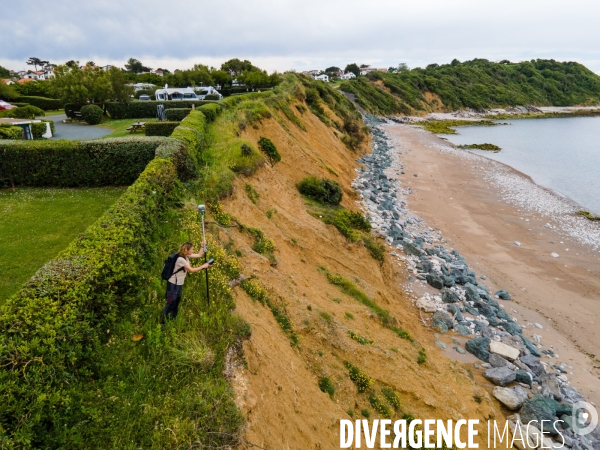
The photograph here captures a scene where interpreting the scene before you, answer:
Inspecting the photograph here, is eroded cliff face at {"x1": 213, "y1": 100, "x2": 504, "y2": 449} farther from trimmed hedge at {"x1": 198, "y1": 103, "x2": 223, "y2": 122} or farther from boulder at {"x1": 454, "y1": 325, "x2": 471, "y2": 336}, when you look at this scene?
trimmed hedge at {"x1": 198, "y1": 103, "x2": 223, "y2": 122}

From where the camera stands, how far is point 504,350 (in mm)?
13039

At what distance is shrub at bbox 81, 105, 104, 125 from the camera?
119ft

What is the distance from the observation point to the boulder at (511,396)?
35.9ft

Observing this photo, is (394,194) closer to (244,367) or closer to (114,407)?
(244,367)

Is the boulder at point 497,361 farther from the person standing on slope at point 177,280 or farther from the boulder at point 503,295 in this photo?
the person standing on slope at point 177,280

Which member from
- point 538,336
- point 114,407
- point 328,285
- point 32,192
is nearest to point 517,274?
point 538,336

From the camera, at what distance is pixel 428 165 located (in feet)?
143

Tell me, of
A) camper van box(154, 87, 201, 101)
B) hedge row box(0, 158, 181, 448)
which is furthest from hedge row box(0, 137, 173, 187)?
camper van box(154, 87, 201, 101)

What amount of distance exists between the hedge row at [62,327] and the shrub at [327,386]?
4.67 m

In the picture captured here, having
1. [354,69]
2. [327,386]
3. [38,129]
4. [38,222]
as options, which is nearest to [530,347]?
[327,386]

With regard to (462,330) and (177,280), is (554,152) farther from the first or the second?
(177,280)

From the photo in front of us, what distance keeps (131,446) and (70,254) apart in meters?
3.76

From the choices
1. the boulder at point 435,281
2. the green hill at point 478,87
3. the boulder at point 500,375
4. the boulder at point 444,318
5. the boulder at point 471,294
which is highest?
the green hill at point 478,87

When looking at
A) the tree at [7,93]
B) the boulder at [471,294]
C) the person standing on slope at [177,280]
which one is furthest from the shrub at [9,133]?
the tree at [7,93]
